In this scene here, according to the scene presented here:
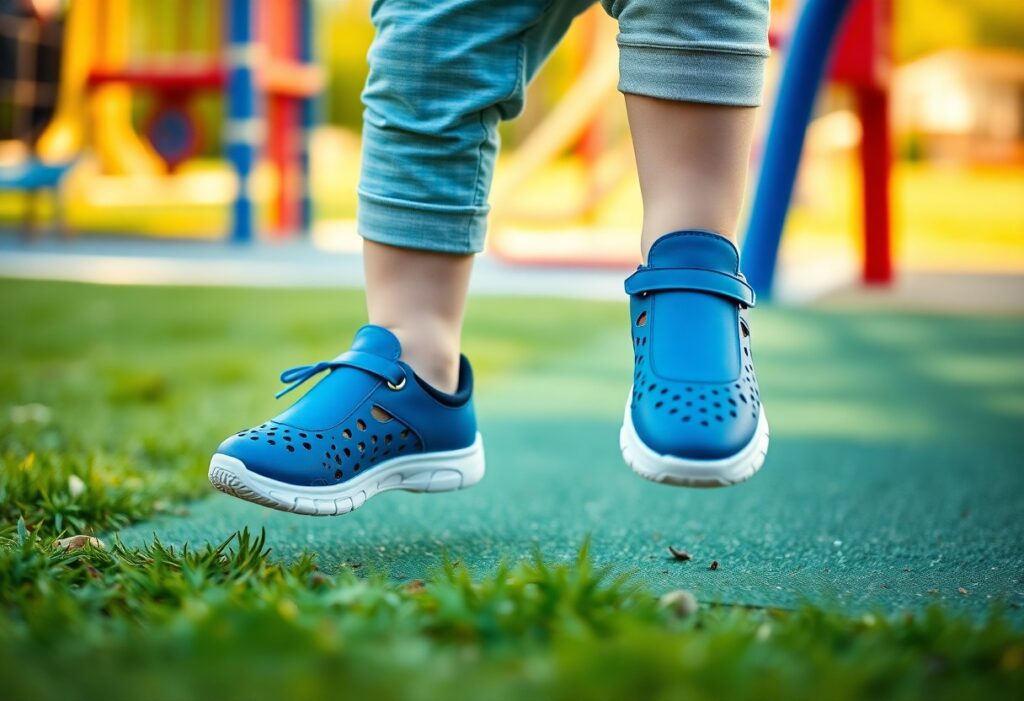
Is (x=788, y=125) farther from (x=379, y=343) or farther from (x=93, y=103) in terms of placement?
(x=93, y=103)

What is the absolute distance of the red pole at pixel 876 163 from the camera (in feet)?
11.0

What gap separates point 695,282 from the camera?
80 centimetres

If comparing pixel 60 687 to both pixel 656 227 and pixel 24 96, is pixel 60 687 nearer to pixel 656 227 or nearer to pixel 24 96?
pixel 656 227

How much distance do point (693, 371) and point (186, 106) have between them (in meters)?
6.02

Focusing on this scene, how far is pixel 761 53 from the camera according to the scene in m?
0.83

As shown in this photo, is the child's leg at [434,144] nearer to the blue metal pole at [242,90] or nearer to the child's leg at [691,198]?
the child's leg at [691,198]

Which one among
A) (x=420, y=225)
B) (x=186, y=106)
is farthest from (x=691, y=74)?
(x=186, y=106)

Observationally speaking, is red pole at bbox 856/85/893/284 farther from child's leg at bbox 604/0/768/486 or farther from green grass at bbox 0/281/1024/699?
green grass at bbox 0/281/1024/699

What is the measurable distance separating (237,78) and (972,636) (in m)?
4.94

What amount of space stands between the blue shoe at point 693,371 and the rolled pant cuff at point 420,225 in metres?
0.18

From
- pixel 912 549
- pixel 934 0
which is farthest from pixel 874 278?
pixel 934 0

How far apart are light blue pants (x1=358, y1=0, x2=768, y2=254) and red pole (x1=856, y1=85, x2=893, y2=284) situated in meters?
2.66

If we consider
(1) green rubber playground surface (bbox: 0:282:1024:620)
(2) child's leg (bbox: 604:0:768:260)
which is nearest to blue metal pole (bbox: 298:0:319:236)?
(1) green rubber playground surface (bbox: 0:282:1024:620)

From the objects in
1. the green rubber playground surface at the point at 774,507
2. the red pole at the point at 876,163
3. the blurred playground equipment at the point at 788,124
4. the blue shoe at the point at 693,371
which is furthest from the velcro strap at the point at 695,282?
the red pole at the point at 876,163
